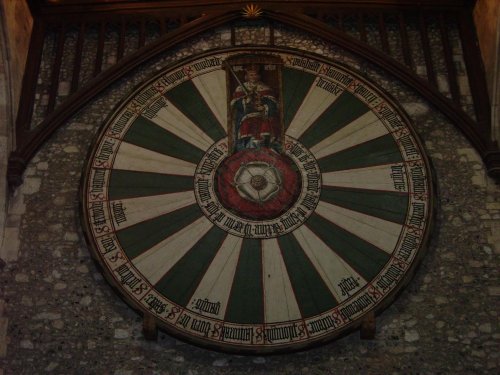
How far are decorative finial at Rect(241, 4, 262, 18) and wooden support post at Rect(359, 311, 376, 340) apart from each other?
3080mm

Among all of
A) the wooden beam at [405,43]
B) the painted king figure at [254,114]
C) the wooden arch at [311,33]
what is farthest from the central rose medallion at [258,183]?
the wooden beam at [405,43]

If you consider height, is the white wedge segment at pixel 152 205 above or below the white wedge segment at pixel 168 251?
above

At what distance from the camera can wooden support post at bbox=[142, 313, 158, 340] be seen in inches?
239

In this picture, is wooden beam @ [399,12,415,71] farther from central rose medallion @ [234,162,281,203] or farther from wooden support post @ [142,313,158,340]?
wooden support post @ [142,313,158,340]

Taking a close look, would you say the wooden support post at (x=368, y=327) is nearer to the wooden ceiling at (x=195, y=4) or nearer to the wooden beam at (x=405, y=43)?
the wooden beam at (x=405, y=43)

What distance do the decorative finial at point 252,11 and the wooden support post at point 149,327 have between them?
306 cm

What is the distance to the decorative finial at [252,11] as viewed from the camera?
24.5 ft

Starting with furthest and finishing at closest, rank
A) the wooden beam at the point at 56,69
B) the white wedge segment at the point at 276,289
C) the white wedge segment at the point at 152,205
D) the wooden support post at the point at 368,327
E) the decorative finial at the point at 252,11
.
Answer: the decorative finial at the point at 252,11, the wooden beam at the point at 56,69, the white wedge segment at the point at 152,205, the white wedge segment at the point at 276,289, the wooden support post at the point at 368,327

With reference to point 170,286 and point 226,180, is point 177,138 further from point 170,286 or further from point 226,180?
point 170,286

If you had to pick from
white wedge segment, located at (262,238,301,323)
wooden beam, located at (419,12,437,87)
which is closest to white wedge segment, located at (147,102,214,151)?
white wedge segment, located at (262,238,301,323)

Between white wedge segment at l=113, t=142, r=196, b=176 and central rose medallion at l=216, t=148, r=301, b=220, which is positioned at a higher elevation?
white wedge segment at l=113, t=142, r=196, b=176

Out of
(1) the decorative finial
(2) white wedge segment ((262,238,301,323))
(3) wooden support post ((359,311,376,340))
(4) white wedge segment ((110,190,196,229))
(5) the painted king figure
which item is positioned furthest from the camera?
(1) the decorative finial

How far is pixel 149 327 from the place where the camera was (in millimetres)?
6078

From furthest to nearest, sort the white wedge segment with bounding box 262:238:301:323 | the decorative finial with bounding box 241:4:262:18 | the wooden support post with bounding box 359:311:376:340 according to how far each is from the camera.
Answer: the decorative finial with bounding box 241:4:262:18
the white wedge segment with bounding box 262:238:301:323
the wooden support post with bounding box 359:311:376:340
